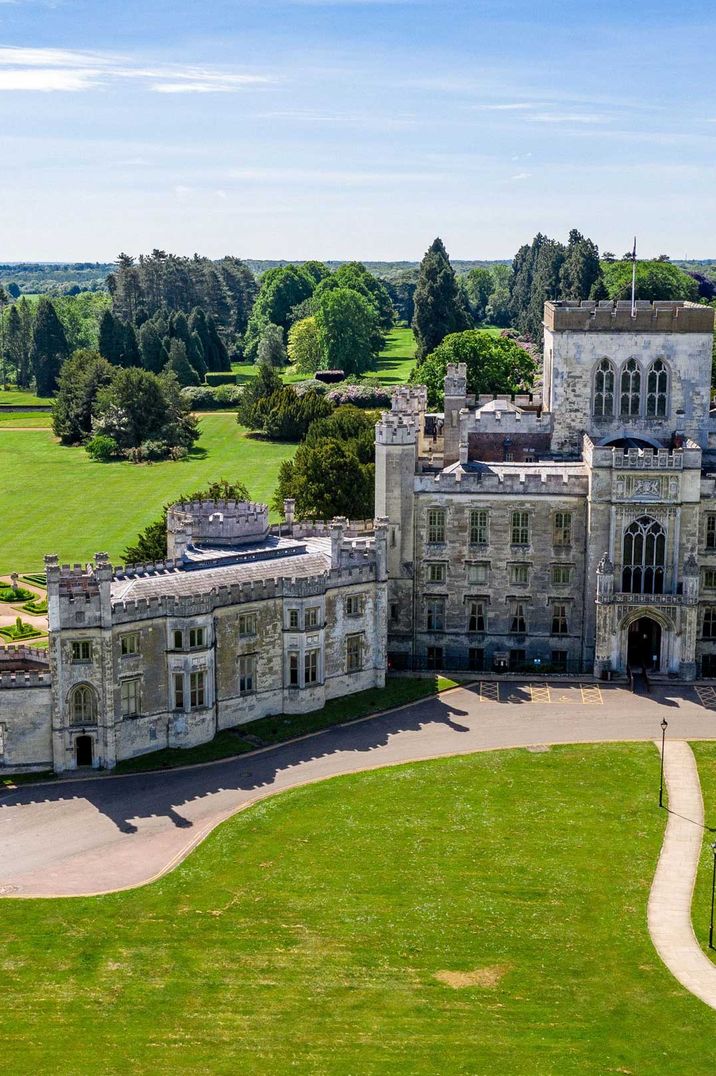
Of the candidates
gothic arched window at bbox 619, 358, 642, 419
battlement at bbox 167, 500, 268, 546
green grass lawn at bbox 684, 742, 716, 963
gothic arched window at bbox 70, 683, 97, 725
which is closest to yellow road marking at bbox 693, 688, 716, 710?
green grass lawn at bbox 684, 742, 716, 963

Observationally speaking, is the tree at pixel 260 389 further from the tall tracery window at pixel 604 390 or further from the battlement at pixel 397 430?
the battlement at pixel 397 430

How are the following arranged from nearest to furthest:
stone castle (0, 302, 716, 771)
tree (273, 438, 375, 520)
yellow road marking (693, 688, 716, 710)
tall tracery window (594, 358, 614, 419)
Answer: stone castle (0, 302, 716, 771), yellow road marking (693, 688, 716, 710), tall tracery window (594, 358, 614, 419), tree (273, 438, 375, 520)

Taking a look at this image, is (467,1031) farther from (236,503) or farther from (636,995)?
(236,503)

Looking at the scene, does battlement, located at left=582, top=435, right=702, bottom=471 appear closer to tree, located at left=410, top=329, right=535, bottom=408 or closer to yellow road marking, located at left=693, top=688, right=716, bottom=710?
yellow road marking, located at left=693, top=688, right=716, bottom=710

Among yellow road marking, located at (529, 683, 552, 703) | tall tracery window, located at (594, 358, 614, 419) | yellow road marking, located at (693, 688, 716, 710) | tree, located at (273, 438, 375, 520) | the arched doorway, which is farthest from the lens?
tree, located at (273, 438, 375, 520)

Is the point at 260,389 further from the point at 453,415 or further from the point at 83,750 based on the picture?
the point at 83,750

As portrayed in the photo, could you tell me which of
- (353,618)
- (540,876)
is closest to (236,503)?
(353,618)

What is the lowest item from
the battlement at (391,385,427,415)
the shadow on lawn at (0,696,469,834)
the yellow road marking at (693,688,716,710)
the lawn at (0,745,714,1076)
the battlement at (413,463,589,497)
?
the lawn at (0,745,714,1076)
